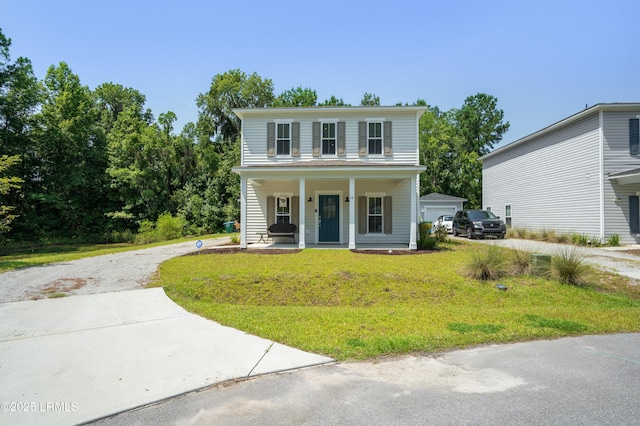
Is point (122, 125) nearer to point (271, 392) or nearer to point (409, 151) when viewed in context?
point (409, 151)

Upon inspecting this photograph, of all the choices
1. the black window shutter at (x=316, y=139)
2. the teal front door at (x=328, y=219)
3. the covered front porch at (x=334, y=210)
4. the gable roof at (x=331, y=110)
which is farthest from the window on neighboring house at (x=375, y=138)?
the teal front door at (x=328, y=219)

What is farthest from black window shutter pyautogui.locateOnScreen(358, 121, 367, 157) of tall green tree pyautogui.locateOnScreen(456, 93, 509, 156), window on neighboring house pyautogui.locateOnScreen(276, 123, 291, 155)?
tall green tree pyautogui.locateOnScreen(456, 93, 509, 156)

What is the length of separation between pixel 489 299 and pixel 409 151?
9951 mm

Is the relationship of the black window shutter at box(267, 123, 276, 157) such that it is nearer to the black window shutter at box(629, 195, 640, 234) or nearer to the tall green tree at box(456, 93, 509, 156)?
the black window shutter at box(629, 195, 640, 234)

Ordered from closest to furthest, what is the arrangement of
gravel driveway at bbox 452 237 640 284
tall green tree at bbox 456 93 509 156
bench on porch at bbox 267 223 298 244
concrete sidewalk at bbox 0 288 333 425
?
1. concrete sidewalk at bbox 0 288 333 425
2. gravel driveway at bbox 452 237 640 284
3. bench on porch at bbox 267 223 298 244
4. tall green tree at bbox 456 93 509 156

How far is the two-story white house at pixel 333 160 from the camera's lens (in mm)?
16766

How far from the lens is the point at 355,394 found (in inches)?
128

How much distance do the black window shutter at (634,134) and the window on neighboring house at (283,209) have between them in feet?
56.6

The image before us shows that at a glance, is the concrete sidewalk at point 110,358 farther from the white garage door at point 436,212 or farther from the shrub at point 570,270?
the white garage door at point 436,212

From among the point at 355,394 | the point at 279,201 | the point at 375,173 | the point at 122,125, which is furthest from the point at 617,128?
the point at 122,125

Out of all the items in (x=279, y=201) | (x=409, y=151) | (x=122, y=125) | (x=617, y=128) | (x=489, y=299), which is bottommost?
(x=489, y=299)

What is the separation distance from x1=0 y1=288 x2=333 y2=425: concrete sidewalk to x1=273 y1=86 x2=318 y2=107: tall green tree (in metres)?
33.0

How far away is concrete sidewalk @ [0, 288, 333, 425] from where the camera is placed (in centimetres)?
320

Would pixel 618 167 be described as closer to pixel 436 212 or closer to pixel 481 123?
pixel 436 212
